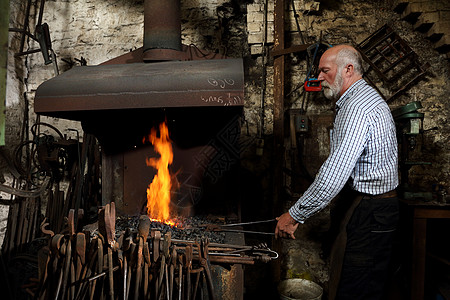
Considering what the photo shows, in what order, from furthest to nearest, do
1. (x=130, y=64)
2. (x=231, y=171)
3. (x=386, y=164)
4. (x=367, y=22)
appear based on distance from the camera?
(x=367, y=22) < (x=231, y=171) < (x=130, y=64) < (x=386, y=164)

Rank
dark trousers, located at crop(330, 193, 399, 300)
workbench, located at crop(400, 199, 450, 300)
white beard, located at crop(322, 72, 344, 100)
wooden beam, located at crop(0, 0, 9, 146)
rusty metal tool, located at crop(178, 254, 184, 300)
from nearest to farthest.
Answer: wooden beam, located at crop(0, 0, 9, 146) → rusty metal tool, located at crop(178, 254, 184, 300) → dark trousers, located at crop(330, 193, 399, 300) → white beard, located at crop(322, 72, 344, 100) → workbench, located at crop(400, 199, 450, 300)

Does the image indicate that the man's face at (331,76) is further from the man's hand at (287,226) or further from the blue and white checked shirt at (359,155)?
the man's hand at (287,226)

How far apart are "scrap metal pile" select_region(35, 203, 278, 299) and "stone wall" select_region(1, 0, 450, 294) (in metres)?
1.41

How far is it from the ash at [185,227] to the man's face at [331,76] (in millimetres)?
1174

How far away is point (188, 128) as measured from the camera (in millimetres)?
2484

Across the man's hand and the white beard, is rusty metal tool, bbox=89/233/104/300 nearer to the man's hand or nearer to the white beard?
the man's hand

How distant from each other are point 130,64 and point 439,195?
2561 millimetres

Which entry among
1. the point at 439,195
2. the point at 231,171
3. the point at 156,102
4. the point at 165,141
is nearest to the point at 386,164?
the point at 439,195

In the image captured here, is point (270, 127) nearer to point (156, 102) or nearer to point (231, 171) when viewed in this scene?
point (231, 171)

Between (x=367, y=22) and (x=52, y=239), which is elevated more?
(x=367, y=22)

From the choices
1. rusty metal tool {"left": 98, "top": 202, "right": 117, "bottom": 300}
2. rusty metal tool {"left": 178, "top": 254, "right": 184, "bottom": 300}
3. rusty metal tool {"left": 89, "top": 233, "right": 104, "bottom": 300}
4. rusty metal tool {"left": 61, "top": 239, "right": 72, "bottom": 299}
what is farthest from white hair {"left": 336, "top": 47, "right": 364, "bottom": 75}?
rusty metal tool {"left": 61, "top": 239, "right": 72, "bottom": 299}

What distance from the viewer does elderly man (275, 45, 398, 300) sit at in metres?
1.57

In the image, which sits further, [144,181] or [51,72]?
[51,72]

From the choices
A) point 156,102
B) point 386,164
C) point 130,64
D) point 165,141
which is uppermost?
point 130,64
